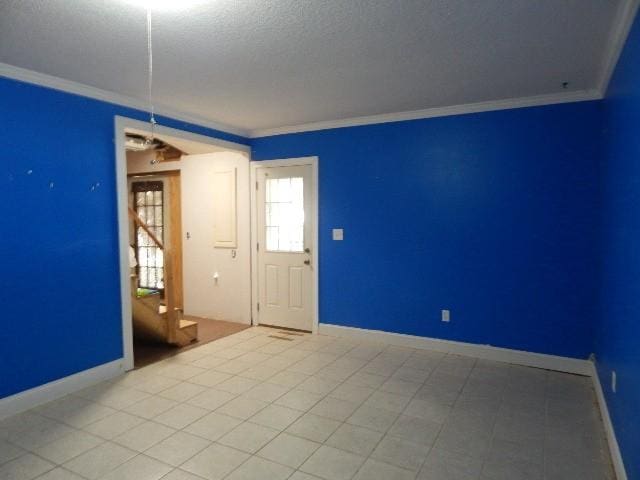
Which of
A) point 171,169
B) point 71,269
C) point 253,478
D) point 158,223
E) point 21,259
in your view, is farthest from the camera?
point 158,223

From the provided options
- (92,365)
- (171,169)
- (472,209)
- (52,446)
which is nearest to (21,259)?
(92,365)

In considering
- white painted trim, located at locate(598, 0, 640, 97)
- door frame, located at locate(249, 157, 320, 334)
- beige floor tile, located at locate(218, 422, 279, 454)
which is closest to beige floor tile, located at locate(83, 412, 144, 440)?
beige floor tile, located at locate(218, 422, 279, 454)

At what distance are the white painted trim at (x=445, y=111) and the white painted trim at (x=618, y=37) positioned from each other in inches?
14.4

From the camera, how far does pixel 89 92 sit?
3.32 m

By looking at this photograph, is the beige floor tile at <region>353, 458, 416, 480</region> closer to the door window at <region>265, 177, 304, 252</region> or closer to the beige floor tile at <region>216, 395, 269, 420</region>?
the beige floor tile at <region>216, 395, 269, 420</region>

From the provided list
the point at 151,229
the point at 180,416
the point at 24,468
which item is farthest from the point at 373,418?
the point at 151,229

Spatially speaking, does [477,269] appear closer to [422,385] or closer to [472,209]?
[472,209]

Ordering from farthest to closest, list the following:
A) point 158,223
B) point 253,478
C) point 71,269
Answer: point 158,223 < point 71,269 < point 253,478

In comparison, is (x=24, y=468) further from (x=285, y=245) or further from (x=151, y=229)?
(x=151, y=229)

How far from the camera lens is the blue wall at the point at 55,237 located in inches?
112

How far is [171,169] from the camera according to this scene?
5809mm

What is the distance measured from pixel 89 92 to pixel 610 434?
4514mm

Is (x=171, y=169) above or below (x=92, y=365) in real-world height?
above

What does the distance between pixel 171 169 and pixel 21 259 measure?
10.3 ft
